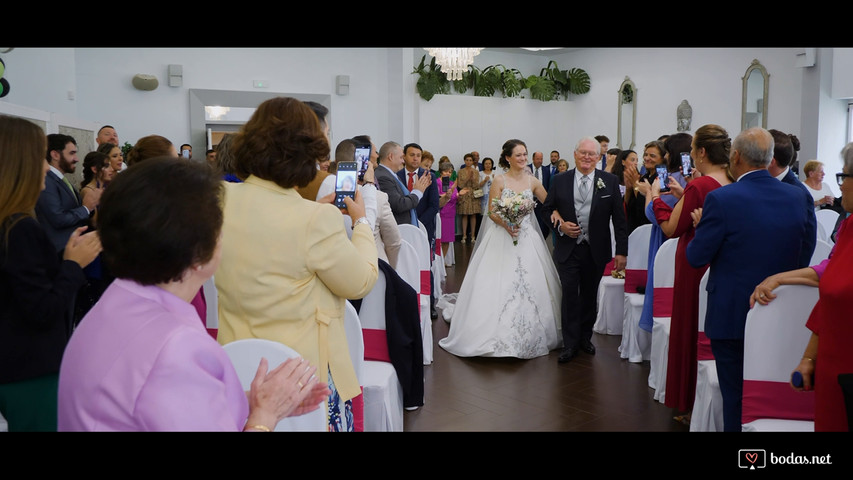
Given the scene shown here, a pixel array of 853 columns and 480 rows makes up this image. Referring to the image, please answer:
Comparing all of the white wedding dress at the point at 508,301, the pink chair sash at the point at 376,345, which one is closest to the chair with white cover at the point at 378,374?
the pink chair sash at the point at 376,345

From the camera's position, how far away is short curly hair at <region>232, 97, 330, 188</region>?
198cm

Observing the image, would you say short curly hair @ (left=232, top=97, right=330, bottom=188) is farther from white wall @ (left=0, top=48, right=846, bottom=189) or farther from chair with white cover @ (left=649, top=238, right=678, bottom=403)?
white wall @ (left=0, top=48, right=846, bottom=189)

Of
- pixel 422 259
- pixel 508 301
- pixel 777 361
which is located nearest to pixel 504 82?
pixel 508 301

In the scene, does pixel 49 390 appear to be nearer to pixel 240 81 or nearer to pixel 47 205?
pixel 47 205

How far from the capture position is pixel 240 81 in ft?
43.4

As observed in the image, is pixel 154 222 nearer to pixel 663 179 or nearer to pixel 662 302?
pixel 663 179

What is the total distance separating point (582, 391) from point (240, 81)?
1082 centimetres

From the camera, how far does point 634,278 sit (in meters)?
5.39

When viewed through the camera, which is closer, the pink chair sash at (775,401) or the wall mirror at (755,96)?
the pink chair sash at (775,401)

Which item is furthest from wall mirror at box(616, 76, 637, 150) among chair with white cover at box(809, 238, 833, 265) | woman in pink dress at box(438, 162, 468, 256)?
chair with white cover at box(809, 238, 833, 265)

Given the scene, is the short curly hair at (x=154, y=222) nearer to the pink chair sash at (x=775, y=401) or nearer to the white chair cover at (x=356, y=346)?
the white chair cover at (x=356, y=346)

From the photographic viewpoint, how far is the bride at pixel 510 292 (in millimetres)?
5355

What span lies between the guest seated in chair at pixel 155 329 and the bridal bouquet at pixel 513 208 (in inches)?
164
